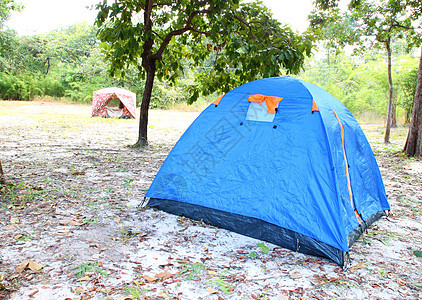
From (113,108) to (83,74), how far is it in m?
12.9

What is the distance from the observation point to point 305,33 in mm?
6582

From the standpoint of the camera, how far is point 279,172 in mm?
3477

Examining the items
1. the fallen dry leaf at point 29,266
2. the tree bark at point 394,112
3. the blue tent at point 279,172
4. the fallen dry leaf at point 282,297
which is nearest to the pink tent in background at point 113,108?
the tree bark at point 394,112

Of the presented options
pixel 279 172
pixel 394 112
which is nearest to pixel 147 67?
pixel 279 172

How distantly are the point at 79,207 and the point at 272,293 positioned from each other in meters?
2.67

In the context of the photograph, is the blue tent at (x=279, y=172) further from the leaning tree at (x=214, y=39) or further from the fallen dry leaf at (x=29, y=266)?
the leaning tree at (x=214, y=39)

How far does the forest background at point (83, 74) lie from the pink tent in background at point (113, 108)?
6.96 metres

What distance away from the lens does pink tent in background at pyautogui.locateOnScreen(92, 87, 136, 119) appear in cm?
1958

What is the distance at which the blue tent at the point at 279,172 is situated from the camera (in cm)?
324

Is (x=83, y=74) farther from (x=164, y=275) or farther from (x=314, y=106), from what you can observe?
(x=164, y=275)

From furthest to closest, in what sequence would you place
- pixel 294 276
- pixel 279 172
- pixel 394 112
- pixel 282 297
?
pixel 394 112 → pixel 279 172 → pixel 294 276 → pixel 282 297

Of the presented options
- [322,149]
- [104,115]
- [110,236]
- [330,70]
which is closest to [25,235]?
[110,236]

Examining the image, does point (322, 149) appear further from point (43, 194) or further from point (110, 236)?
point (43, 194)

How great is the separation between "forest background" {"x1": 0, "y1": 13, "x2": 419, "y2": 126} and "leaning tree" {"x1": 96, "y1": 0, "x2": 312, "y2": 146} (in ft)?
56.6
